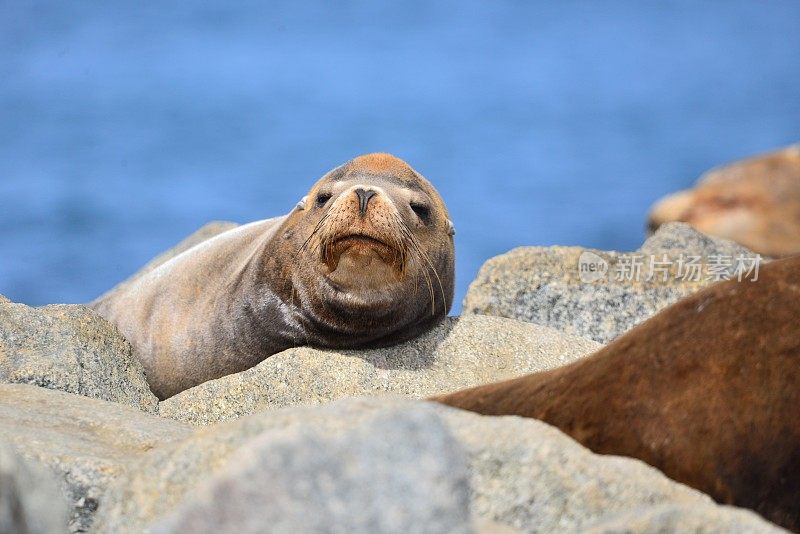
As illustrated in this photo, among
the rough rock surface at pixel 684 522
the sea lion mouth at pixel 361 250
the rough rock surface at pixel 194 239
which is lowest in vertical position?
the rough rock surface at pixel 684 522

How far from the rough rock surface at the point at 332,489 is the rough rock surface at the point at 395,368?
11.6 ft

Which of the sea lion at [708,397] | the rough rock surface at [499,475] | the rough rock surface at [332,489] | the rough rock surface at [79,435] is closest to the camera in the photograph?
the rough rock surface at [332,489]

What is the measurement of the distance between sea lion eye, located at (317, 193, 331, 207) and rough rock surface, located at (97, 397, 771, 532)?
365 cm

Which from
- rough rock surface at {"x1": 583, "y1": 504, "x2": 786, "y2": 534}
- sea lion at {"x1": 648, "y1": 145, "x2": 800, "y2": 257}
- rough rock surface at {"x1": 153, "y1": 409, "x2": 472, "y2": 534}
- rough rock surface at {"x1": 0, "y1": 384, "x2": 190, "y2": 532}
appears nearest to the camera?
rough rock surface at {"x1": 153, "y1": 409, "x2": 472, "y2": 534}

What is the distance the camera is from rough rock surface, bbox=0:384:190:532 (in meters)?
3.41

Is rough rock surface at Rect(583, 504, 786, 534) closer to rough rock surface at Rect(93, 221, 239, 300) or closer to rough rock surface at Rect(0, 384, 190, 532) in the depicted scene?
rough rock surface at Rect(0, 384, 190, 532)

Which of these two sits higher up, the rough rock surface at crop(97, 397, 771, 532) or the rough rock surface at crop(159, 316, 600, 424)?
the rough rock surface at crop(159, 316, 600, 424)

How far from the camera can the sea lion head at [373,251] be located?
610cm

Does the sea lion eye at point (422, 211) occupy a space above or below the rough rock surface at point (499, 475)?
above

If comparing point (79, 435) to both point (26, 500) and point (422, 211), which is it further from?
point (422, 211)

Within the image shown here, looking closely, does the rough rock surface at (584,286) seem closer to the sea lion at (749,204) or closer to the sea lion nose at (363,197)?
the sea lion nose at (363,197)

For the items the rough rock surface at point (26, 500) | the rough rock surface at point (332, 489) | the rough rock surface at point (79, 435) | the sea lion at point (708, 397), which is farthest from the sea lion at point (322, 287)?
the rough rock surface at point (332, 489)

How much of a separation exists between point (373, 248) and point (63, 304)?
167 cm

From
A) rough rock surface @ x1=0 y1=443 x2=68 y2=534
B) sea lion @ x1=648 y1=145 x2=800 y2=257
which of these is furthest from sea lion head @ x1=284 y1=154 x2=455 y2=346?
sea lion @ x1=648 y1=145 x2=800 y2=257
